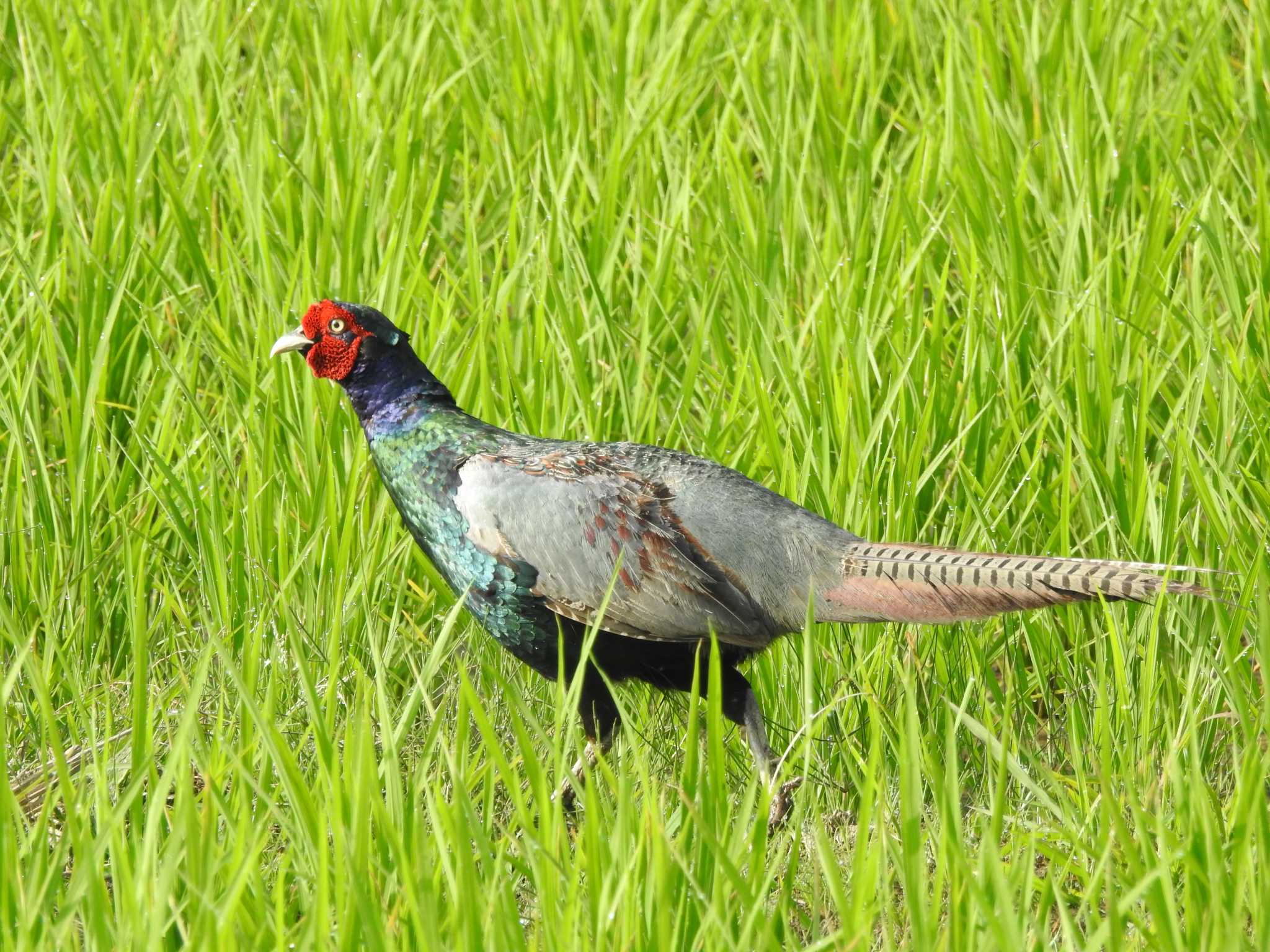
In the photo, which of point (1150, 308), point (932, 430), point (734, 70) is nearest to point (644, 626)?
point (932, 430)

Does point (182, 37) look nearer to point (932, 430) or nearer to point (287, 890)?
point (932, 430)

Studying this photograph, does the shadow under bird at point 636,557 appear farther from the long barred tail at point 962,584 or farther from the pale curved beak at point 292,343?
the pale curved beak at point 292,343

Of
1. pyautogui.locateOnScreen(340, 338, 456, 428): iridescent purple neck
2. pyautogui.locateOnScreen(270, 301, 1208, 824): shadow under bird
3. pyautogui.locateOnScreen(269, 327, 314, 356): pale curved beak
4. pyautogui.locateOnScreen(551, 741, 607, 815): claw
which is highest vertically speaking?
pyautogui.locateOnScreen(269, 327, 314, 356): pale curved beak

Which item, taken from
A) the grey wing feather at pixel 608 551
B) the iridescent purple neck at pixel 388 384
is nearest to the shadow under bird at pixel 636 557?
the grey wing feather at pixel 608 551

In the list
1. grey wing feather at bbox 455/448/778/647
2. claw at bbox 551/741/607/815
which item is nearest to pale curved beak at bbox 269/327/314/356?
grey wing feather at bbox 455/448/778/647

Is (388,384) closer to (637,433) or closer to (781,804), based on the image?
(637,433)

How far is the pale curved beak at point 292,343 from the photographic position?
12.6ft

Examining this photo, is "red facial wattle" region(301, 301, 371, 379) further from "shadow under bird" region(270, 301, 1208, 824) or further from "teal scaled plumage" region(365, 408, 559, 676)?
"shadow under bird" region(270, 301, 1208, 824)

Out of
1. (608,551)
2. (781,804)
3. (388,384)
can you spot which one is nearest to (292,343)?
(388,384)

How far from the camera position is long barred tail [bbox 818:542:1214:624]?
3232mm

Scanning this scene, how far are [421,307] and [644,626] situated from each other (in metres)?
1.46

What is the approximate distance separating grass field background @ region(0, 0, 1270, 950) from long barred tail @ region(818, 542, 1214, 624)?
0.58 ft

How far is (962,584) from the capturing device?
11.2 ft

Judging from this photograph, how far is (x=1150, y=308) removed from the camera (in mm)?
4582
